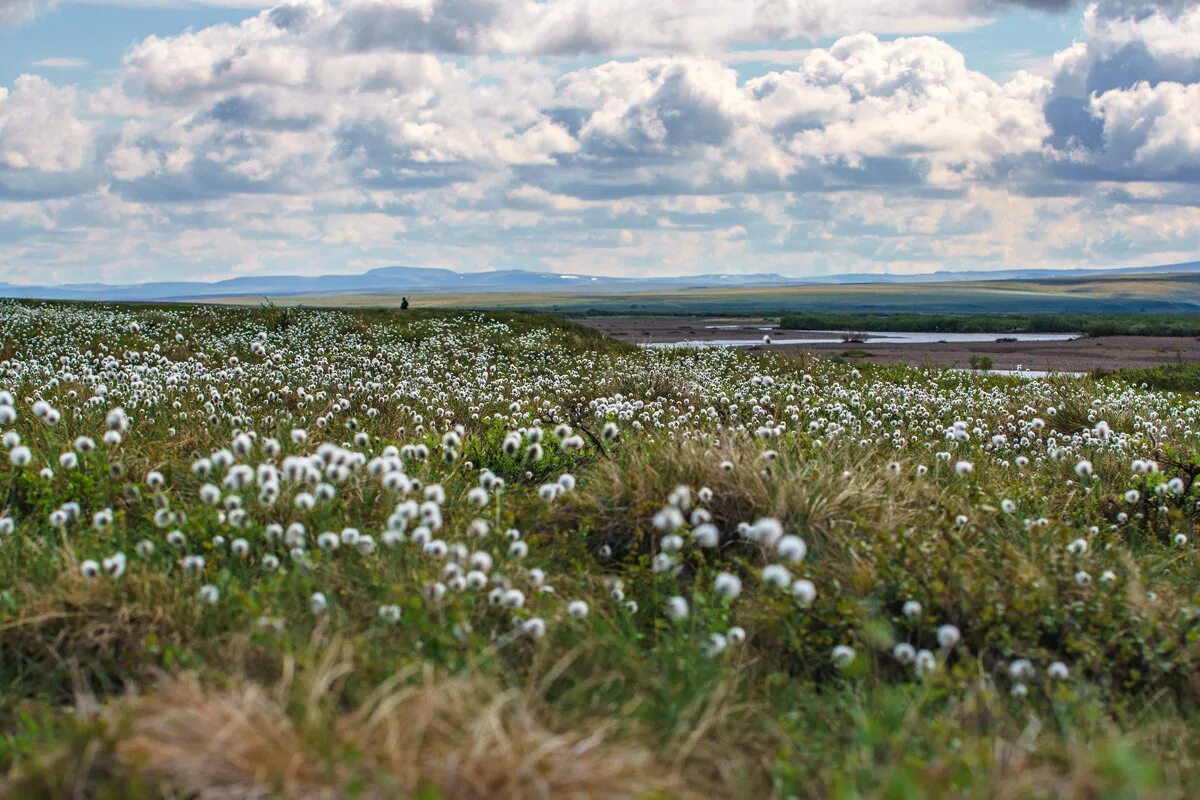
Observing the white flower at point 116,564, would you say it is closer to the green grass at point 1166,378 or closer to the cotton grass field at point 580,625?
the cotton grass field at point 580,625

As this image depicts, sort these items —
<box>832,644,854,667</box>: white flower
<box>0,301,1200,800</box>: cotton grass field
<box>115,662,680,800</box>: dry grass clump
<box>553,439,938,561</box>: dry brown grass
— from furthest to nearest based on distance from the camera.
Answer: <box>553,439,938,561</box>: dry brown grass → <box>832,644,854,667</box>: white flower → <box>0,301,1200,800</box>: cotton grass field → <box>115,662,680,800</box>: dry grass clump

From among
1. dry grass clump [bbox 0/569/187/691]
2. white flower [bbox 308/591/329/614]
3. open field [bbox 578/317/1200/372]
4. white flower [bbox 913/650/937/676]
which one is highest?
white flower [bbox 308/591/329/614]

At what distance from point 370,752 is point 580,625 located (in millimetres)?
1778

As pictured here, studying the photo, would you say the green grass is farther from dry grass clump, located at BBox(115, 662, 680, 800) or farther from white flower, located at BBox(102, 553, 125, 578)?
white flower, located at BBox(102, 553, 125, 578)

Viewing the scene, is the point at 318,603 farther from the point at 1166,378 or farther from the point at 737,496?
the point at 1166,378

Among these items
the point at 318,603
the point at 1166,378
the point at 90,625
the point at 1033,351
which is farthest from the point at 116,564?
the point at 1033,351

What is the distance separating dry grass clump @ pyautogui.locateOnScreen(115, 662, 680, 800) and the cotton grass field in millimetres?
14

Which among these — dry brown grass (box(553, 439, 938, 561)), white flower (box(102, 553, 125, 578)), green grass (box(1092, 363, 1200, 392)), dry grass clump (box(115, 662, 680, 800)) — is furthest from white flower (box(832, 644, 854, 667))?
green grass (box(1092, 363, 1200, 392))

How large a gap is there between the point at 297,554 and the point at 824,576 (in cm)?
291

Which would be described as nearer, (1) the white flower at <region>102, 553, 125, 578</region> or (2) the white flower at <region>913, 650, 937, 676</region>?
(2) the white flower at <region>913, 650, 937, 676</region>

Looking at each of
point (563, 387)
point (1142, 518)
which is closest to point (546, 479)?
point (1142, 518)

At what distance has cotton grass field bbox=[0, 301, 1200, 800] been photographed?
341 cm

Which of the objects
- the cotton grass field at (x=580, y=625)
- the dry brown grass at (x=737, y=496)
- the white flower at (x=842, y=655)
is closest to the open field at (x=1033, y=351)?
the dry brown grass at (x=737, y=496)

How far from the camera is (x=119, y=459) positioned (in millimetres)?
7516
